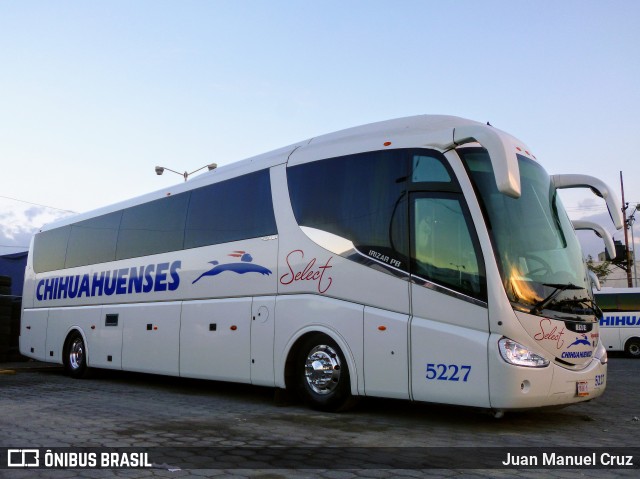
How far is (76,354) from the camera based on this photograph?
1395cm

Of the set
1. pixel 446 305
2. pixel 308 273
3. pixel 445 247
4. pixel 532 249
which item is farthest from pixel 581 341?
pixel 308 273

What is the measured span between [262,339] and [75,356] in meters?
6.60

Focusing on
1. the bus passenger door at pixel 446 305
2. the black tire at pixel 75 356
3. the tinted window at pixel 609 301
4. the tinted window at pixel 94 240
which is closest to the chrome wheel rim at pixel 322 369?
the bus passenger door at pixel 446 305

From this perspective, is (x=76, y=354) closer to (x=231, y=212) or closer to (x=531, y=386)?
(x=231, y=212)

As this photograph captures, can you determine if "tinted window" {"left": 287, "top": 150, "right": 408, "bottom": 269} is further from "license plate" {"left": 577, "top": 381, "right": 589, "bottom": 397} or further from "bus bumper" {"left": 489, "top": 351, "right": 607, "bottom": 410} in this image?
"license plate" {"left": 577, "top": 381, "right": 589, "bottom": 397}

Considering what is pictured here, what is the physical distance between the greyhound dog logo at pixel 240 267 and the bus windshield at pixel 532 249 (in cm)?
344

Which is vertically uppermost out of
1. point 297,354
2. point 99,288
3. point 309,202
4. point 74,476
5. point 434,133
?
point 434,133

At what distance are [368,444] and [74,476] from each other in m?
2.60

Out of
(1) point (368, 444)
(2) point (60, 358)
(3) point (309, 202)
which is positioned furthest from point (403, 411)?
(2) point (60, 358)

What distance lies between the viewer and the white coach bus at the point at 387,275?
6922mm

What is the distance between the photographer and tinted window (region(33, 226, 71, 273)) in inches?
582

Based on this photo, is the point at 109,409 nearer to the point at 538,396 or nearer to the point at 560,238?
the point at 538,396

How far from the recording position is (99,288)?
13.1m

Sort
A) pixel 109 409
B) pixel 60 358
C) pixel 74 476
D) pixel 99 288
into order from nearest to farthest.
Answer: pixel 74 476, pixel 109 409, pixel 99 288, pixel 60 358
